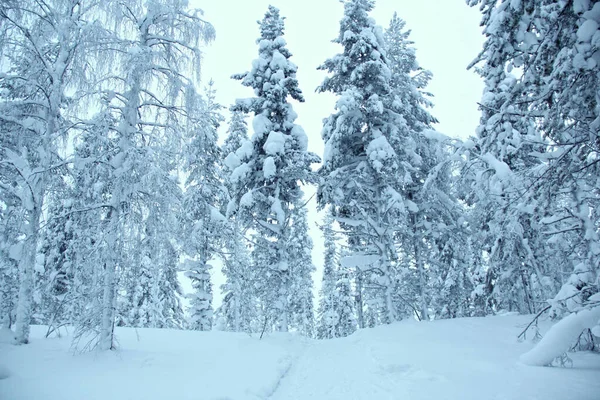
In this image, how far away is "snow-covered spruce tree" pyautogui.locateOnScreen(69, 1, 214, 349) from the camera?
24.5ft

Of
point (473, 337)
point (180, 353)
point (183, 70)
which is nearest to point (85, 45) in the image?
point (183, 70)

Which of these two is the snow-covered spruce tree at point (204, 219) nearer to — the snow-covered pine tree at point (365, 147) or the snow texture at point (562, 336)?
the snow-covered pine tree at point (365, 147)

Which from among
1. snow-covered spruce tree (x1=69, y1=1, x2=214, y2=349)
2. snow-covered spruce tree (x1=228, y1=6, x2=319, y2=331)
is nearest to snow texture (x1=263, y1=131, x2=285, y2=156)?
snow-covered spruce tree (x1=228, y1=6, x2=319, y2=331)

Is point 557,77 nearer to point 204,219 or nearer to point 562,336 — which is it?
point 562,336

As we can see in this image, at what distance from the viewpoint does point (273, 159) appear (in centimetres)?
1423

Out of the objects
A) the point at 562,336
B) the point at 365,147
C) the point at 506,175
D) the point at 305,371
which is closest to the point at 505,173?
the point at 506,175

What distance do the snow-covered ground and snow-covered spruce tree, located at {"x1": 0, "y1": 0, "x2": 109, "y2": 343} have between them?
2754 mm

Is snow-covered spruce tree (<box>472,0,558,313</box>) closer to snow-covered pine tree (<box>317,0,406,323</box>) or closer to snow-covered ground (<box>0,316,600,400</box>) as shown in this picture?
snow-covered ground (<box>0,316,600,400</box>)

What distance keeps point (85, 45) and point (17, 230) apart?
508 cm

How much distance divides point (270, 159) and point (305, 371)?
28.7ft

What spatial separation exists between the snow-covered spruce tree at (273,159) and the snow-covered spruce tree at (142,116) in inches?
221

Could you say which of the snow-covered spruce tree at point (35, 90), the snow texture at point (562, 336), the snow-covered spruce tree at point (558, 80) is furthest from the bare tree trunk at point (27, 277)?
the snow texture at point (562, 336)

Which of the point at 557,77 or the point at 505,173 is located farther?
the point at 505,173

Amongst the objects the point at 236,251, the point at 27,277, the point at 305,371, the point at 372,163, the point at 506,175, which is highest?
the point at 372,163
